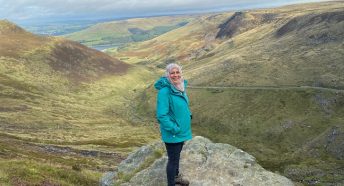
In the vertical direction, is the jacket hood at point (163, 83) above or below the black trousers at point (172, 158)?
above

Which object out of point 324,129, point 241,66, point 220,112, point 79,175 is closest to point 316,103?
point 324,129

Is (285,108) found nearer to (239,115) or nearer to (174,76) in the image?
(239,115)

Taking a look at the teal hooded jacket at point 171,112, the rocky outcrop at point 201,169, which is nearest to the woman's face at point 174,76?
the teal hooded jacket at point 171,112

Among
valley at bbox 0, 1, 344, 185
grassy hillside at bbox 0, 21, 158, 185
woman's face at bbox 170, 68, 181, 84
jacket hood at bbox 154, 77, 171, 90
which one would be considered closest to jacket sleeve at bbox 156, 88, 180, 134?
jacket hood at bbox 154, 77, 171, 90

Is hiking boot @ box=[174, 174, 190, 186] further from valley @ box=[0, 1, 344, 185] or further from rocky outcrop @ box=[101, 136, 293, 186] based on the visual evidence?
valley @ box=[0, 1, 344, 185]

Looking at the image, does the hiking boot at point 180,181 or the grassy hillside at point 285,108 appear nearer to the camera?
the hiking boot at point 180,181

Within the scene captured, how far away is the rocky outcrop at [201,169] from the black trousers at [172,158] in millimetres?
2508

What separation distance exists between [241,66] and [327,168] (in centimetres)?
10856

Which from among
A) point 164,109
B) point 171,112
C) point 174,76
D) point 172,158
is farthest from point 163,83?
point 172,158

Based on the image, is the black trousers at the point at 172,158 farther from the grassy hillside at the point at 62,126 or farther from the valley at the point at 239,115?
the valley at the point at 239,115

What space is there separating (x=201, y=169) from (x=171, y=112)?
6.33 meters

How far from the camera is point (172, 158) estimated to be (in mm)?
18344

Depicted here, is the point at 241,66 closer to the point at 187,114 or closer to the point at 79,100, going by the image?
the point at 79,100

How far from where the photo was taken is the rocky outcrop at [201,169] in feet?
71.4
